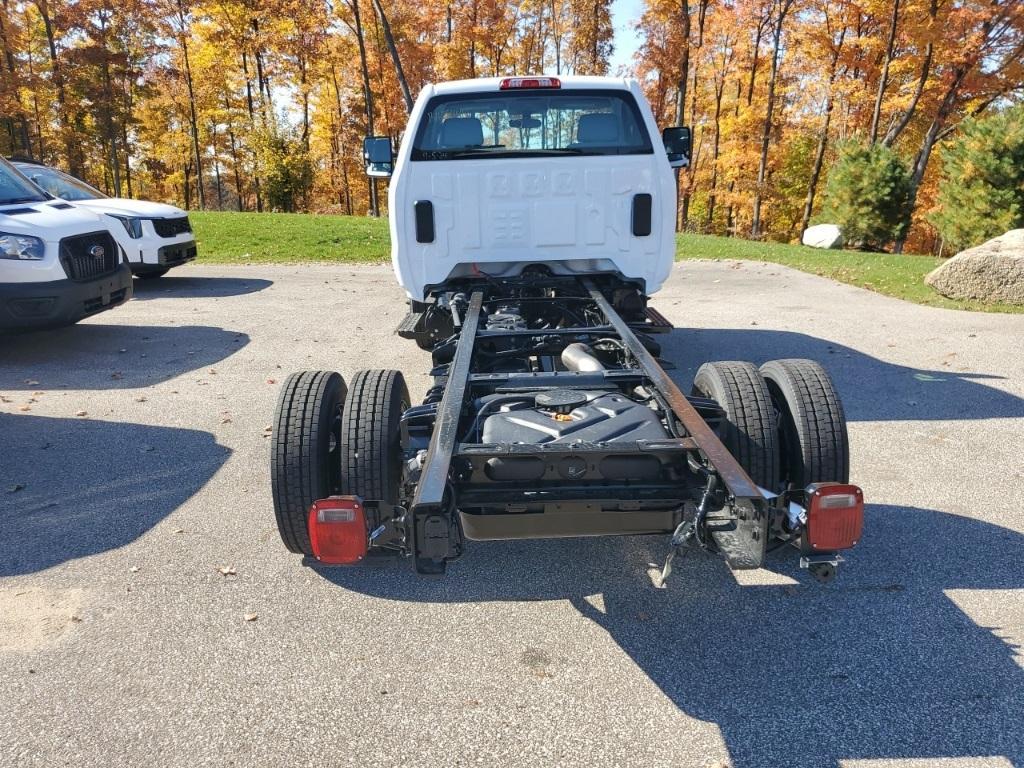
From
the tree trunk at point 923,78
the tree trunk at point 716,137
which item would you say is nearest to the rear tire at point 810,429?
the tree trunk at point 923,78

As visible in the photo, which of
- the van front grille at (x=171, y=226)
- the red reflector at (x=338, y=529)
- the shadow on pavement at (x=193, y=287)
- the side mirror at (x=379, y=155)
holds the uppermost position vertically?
the side mirror at (x=379, y=155)

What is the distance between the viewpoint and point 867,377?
21.0 ft

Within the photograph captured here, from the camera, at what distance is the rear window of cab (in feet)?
18.5

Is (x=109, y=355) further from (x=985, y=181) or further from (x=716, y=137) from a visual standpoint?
(x=716, y=137)

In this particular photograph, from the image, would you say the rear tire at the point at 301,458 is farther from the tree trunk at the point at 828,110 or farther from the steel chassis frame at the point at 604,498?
the tree trunk at the point at 828,110

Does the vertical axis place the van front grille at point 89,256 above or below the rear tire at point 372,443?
above

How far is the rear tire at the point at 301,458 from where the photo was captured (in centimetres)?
304

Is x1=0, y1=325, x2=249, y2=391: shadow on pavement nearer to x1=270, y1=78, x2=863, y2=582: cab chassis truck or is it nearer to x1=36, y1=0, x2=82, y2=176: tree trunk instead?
x1=270, y1=78, x2=863, y2=582: cab chassis truck

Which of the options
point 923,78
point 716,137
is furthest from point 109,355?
point 716,137

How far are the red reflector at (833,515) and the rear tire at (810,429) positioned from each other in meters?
0.64

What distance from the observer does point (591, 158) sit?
548 cm

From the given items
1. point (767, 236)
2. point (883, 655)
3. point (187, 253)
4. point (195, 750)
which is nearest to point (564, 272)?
point (883, 655)

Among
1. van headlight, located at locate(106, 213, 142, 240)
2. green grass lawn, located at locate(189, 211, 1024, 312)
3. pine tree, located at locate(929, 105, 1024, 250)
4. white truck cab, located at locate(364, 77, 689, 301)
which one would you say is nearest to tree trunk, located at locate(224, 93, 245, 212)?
green grass lawn, located at locate(189, 211, 1024, 312)

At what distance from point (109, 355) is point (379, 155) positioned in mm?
3751
